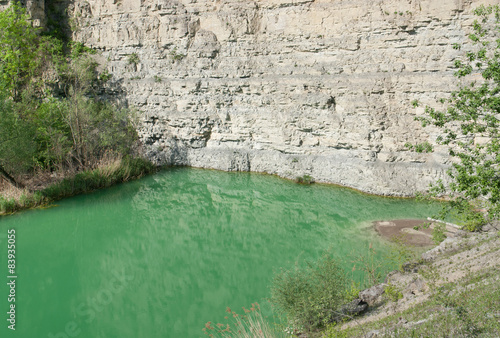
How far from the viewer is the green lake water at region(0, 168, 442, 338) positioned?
8109 millimetres

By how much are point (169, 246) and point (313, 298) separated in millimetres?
6339

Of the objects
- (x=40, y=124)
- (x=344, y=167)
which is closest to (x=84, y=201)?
(x=40, y=124)

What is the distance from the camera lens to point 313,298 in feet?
20.3

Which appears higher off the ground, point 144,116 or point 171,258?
point 144,116

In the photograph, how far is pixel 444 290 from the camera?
5711mm

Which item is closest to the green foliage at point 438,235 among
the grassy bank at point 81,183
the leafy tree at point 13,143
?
the grassy bank at point 81,183

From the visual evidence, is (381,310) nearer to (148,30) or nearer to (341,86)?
(341,86)

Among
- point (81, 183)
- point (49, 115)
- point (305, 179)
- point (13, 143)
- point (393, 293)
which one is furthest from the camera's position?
point (305, 179)

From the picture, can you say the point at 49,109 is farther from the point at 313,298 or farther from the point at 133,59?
the point at 313,298

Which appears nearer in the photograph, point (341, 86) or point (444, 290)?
point (444, 290)

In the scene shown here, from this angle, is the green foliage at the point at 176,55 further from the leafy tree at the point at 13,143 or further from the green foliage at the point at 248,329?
the green foliage at the point at 248,329

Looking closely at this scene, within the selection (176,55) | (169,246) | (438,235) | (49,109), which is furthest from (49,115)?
(438,235)

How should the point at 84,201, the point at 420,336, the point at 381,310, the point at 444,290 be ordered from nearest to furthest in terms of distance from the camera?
the point at 420,336, the point at 444,290, the point at 381,310, the point at 84,201

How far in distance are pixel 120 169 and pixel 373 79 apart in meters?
10.7
